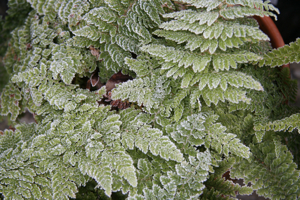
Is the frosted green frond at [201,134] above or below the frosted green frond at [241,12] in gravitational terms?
below

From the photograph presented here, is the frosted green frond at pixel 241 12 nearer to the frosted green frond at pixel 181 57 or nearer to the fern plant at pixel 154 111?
the fern plant at pixel 154 111

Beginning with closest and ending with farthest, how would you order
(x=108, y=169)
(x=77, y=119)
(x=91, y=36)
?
(x=108, y=169) < (x=77, y=119) < (x=91, y=36)

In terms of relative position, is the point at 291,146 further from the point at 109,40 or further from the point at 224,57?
the point at 109,40

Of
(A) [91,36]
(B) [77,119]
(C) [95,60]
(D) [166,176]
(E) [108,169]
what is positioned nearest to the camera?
(E) [108,169]

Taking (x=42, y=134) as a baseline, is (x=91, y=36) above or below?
above

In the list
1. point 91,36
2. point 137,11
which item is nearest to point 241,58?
point 137,11

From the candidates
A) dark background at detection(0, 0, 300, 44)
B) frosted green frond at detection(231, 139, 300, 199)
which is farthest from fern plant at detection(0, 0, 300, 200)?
dark background at detection(0, 0, 300, 44)

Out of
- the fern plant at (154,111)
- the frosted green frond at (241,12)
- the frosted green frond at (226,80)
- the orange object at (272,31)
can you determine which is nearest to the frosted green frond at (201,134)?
the fern plant at (154,111)
